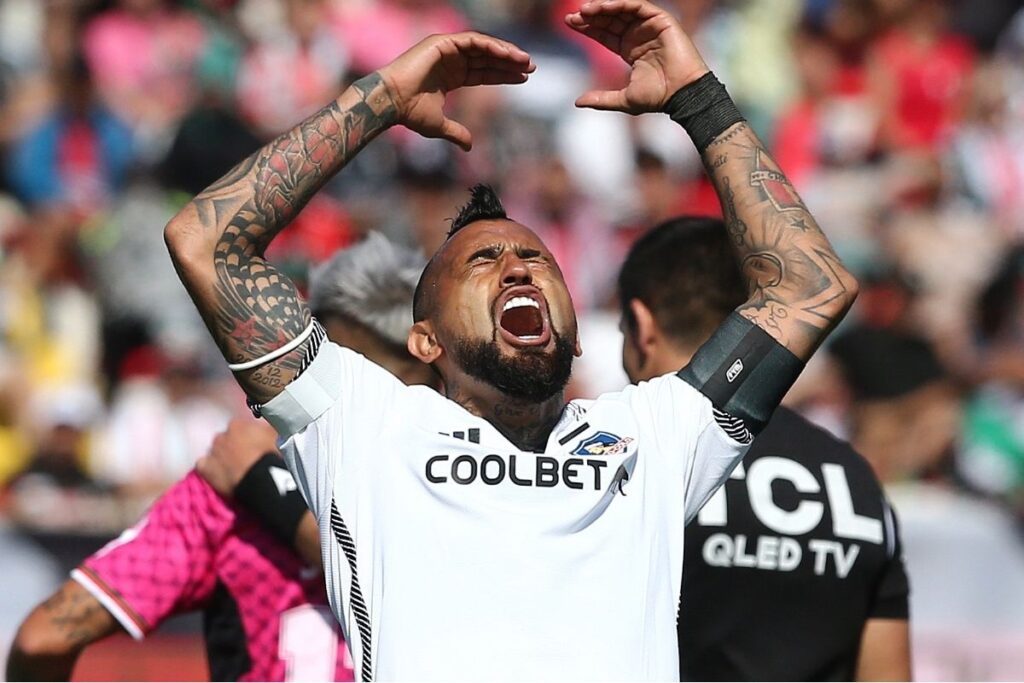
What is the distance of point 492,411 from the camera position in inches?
128

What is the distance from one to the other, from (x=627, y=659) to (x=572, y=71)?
26.5 ft

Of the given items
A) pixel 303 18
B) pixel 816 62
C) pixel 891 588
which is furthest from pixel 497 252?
pixel 816 62

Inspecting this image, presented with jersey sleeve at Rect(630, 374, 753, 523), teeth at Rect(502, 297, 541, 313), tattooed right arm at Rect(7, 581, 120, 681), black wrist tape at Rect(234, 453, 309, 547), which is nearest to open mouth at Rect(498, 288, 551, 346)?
teeth at Rect(502, 297, 541, 313)

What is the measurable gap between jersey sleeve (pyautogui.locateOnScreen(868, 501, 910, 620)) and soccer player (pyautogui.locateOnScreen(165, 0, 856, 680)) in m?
0.92

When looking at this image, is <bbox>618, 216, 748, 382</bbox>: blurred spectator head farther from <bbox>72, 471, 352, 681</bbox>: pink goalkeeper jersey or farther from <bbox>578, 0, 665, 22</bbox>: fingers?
<bbox>72, 471, 352, 681</bbox>: pink goalkeeper jersey

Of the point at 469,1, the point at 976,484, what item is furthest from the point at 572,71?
the point at 976,484

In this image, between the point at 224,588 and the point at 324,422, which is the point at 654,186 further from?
the point at 324,422

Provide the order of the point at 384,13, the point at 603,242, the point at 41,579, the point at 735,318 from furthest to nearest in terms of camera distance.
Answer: the point at 384,13 → the point at 603,242 → the point at 41,579 → the point at 735,318

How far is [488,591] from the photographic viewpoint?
116 inches

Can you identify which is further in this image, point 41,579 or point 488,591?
point 41,579

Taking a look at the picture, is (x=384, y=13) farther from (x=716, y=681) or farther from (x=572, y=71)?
(x=716, y=681)

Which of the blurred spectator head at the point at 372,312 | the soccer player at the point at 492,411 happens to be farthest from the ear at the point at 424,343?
the blurred spectator head at the point at 372,312

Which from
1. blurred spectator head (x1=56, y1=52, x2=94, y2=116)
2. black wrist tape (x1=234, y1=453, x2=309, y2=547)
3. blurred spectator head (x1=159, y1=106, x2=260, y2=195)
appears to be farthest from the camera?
blurred spectator head (x1=56, y1=52, x2=94, y2=116)

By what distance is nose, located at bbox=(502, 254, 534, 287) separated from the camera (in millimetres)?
3277
